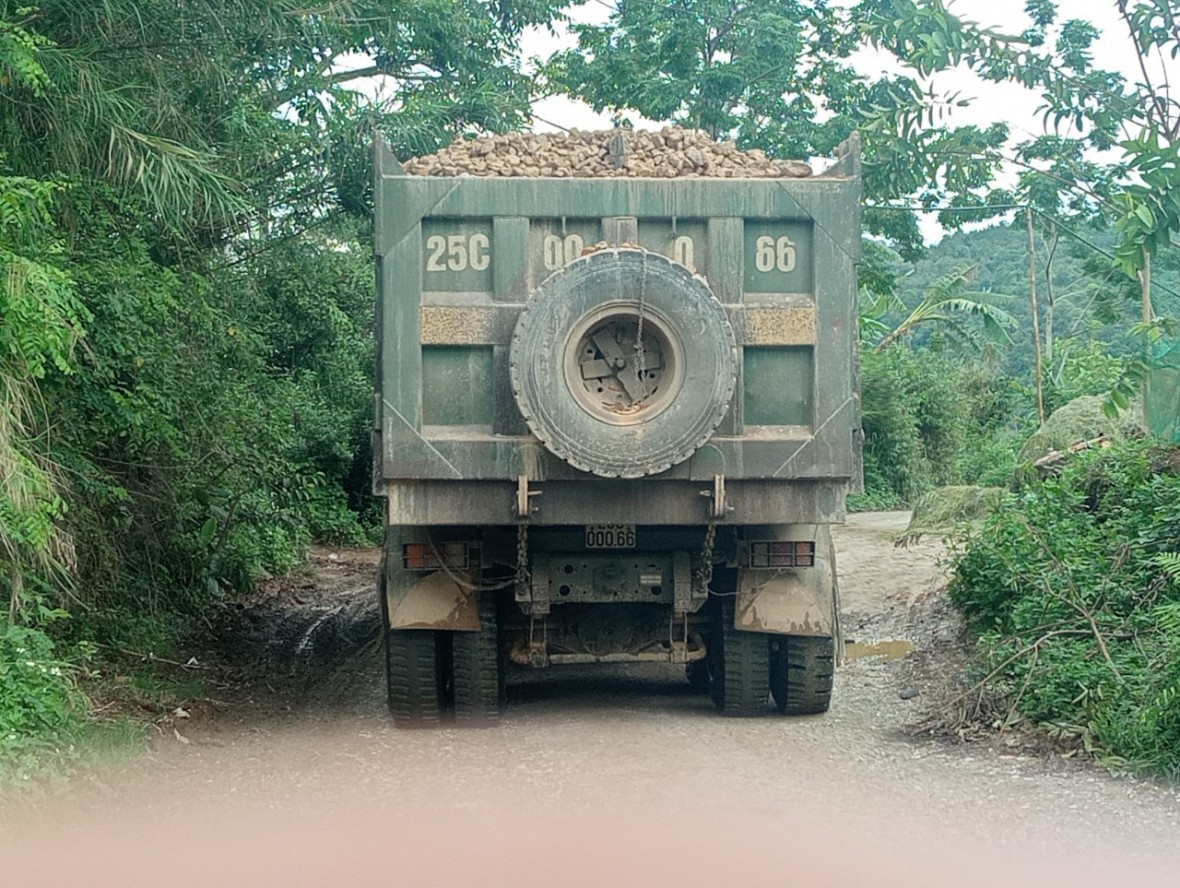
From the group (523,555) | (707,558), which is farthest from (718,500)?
(523,555)

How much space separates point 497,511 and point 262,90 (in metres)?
5.35

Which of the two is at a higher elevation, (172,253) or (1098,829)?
(172,253)

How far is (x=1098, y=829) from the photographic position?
229 inches

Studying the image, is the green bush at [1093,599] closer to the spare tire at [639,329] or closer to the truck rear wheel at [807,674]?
the truck rear wheel at [807,674]

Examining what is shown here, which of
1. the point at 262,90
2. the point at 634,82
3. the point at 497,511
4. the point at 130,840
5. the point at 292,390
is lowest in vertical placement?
the point at 130,840

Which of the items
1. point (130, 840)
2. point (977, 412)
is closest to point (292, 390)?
point (130, 840)

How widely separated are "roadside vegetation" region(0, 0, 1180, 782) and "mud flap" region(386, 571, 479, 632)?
1.73m

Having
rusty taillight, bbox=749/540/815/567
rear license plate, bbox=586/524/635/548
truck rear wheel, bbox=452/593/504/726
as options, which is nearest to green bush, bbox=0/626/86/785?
truck rear wheel, bbox=452/593/504/726

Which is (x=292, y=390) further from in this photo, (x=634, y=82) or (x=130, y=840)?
(x=130, y=840)

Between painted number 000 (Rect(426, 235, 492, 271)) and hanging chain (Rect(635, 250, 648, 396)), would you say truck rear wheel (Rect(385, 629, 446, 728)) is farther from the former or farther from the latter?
painted number 000 (Rect(426, 235, 492, 271))

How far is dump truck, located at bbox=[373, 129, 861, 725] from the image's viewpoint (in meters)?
7.43

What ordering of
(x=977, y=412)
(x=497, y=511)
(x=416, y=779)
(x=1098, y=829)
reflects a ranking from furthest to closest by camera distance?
(x=977, y=412) → (x=497, y=511) → (x=416, y=779) → (x=1098, y=829)

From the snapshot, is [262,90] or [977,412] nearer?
[262,90]

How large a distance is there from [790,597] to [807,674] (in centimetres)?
49
